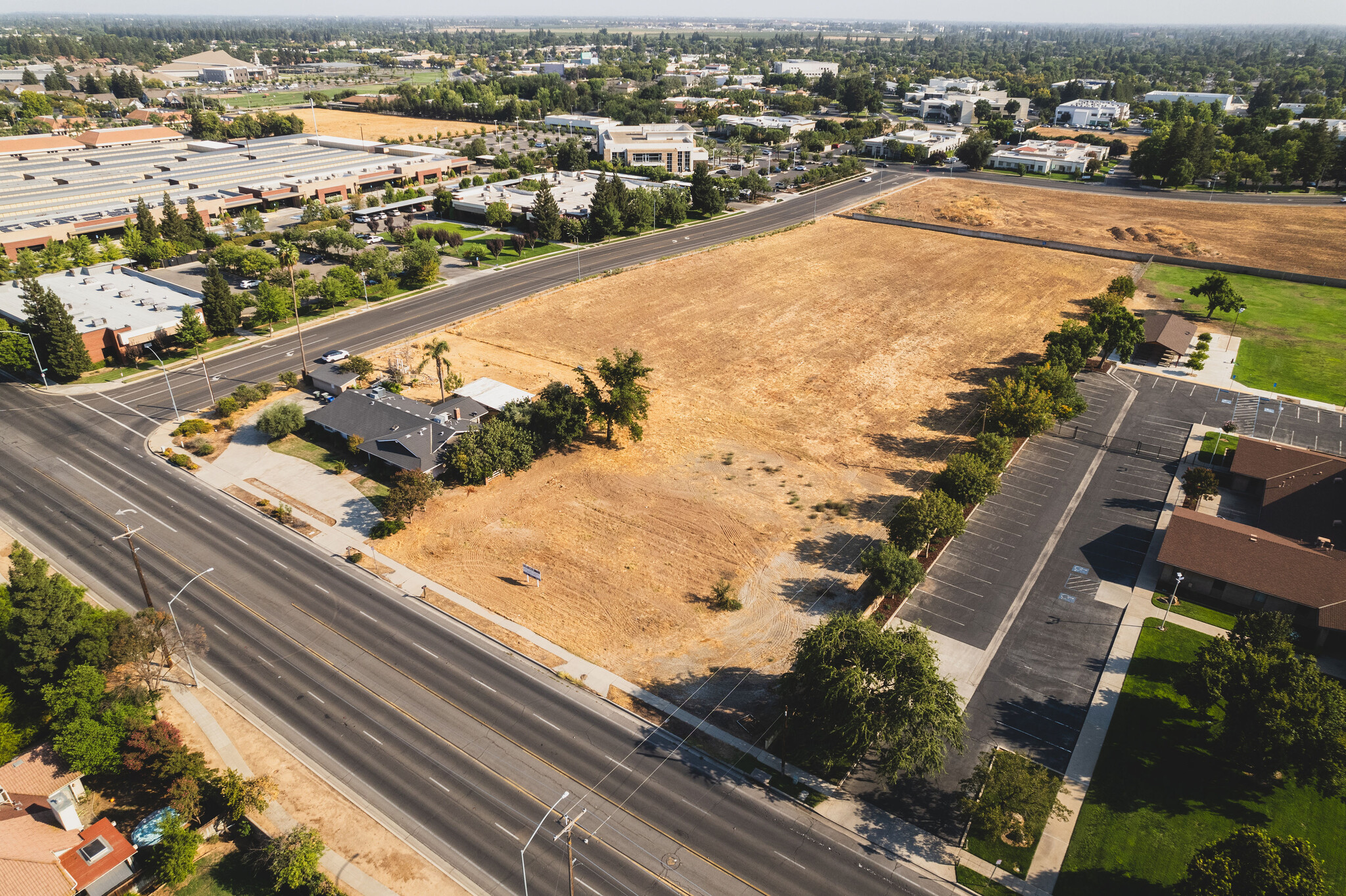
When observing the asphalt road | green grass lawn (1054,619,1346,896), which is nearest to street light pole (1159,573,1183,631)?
green grass lawn (1054,619,1346,896)

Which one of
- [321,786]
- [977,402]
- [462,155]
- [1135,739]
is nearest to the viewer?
[321,786]

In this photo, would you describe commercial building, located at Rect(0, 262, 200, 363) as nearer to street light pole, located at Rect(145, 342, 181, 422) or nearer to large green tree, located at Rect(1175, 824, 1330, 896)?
street light pole, located at Rect(145, 342, 181, 422)

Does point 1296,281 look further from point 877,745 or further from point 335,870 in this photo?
point 335,870

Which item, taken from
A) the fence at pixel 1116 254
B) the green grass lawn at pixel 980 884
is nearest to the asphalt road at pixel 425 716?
the green grass lawn at pixel 980 884

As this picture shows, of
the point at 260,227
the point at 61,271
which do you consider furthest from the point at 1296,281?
the point at 61,271

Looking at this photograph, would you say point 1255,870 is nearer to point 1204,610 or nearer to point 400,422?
point 1204,610

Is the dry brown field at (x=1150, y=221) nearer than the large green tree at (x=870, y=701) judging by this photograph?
No

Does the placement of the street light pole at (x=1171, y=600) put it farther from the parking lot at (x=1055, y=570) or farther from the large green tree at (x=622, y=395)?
the large green tree at (x=622, y=395)
